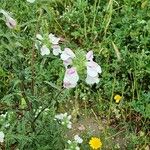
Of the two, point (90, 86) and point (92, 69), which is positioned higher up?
point (90, 86)

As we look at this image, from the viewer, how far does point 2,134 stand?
226 cm

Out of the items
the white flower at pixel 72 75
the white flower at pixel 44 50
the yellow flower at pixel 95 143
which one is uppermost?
the white flower at pixel 44 50

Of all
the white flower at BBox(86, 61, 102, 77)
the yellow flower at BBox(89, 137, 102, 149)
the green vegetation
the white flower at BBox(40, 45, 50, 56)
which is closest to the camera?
the white flower at BBox(86, 61, 102, 77)

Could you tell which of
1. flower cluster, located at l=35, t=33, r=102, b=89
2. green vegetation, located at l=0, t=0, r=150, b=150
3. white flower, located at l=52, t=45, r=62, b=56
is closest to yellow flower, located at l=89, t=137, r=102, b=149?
green vegetation, located at l=0, t=0, r=150, b=150

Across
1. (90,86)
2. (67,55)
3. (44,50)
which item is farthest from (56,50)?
(90,86)

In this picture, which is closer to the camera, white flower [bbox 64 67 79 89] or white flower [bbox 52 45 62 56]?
white flower [bbox 64 67 79 89]

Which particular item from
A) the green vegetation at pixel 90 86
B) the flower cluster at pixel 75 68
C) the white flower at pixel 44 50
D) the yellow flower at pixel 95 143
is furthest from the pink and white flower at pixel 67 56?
the yellow flower at pixel 95 143

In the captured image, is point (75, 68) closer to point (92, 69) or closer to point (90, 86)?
point (92, 69)

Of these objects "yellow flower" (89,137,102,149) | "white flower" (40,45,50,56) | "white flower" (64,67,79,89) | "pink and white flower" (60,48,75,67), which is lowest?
"yellow flower" (89,137,102,149)

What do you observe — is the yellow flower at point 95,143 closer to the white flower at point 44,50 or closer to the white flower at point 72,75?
the white flower at point 44,50

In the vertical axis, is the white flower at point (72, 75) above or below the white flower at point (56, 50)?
below

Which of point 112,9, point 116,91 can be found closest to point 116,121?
point 116,91

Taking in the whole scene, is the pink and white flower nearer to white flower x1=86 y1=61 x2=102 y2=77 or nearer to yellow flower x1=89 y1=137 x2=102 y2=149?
white flower x1=86 y1=61 x2=102 y2=77

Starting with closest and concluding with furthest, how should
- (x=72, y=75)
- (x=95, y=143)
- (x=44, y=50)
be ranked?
(x=72, y=75) → (x=44, y=50) → (x=95, y=143)
